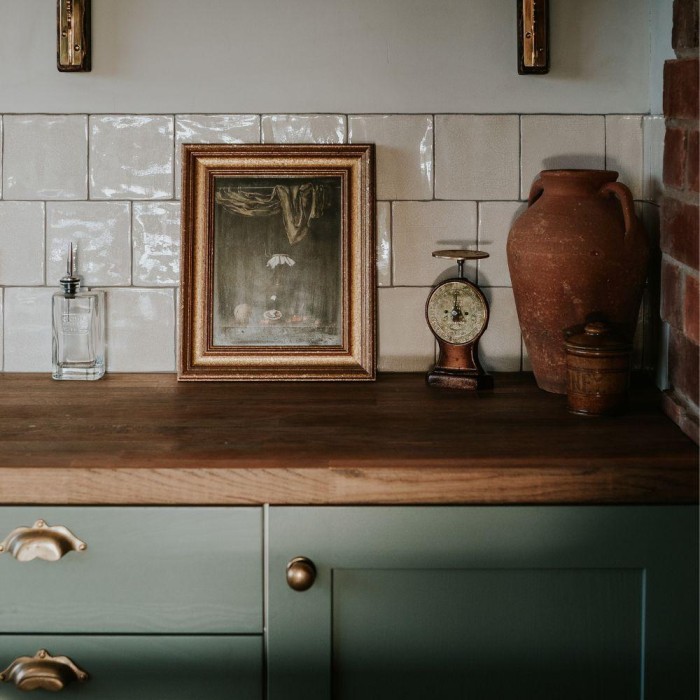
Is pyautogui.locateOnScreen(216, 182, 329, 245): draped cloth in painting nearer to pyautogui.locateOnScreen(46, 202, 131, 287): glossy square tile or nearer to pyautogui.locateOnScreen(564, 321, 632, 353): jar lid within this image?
pyautogui.locateOnScreen(46, 202, 131, 287): glossy square tile

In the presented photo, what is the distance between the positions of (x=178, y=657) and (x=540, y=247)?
0.88m

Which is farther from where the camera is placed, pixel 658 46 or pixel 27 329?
pixel 27 329

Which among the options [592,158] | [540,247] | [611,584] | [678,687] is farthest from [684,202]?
[678,687]

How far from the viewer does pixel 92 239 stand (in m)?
1.84

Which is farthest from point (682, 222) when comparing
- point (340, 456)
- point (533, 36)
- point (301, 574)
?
point (301, 574)

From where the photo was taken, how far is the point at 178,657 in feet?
4.28

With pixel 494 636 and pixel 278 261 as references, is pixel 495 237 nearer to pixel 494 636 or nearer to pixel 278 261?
pixel 278 261

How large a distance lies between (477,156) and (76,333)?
85 centimetres

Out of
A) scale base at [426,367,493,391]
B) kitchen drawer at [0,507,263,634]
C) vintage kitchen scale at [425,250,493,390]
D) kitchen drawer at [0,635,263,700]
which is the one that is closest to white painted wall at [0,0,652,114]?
vintage kitchen scale at [425,250,493,390]

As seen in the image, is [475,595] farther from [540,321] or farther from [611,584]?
[540,321]

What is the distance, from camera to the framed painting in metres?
1.80

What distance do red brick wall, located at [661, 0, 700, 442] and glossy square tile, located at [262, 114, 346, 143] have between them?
23.7 inches

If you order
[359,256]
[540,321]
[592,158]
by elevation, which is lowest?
[540,321]

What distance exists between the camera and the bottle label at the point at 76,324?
5.98 ft
